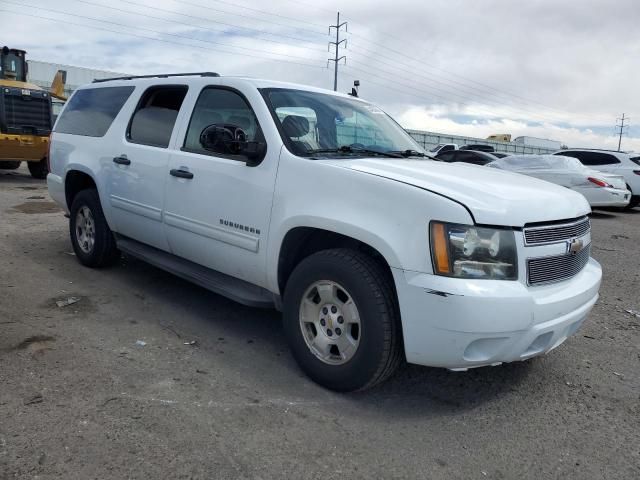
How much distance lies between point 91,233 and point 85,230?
0.53 ft

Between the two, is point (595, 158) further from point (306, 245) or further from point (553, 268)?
point (306, 245)

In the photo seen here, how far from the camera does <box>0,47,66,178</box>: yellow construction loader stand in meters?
13.8

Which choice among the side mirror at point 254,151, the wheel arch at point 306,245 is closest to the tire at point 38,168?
the side mirror at point 254,151

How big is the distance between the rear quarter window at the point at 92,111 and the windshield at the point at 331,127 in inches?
79.5

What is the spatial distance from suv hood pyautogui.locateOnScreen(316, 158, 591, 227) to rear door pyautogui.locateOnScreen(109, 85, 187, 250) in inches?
69.2

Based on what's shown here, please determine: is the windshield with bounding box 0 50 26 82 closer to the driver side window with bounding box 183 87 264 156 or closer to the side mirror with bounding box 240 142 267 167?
the driver side window with bounding box 183 87 264 156

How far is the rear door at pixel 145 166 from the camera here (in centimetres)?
447

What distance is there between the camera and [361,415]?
9.95ft

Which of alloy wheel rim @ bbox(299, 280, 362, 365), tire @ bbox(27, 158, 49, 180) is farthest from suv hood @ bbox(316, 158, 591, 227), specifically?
tire @ bbox(27, 158, 49, 180)

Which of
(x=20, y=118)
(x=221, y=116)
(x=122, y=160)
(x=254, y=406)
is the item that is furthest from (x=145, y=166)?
(x=20, y=118)

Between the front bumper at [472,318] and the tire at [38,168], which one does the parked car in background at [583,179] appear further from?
the tire at [38,168]

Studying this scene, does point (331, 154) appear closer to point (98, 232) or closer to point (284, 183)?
point (284, 183)

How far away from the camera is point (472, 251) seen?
275cm

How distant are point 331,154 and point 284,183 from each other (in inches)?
16.1
